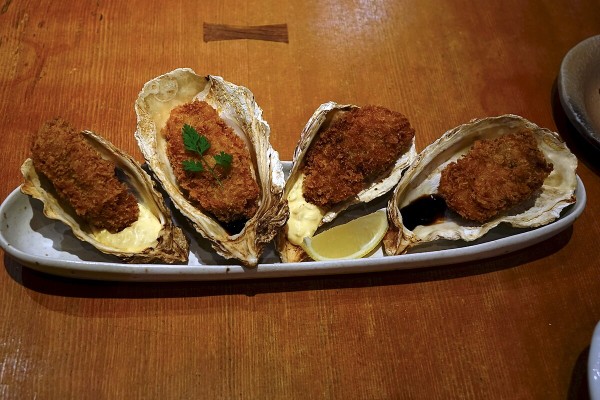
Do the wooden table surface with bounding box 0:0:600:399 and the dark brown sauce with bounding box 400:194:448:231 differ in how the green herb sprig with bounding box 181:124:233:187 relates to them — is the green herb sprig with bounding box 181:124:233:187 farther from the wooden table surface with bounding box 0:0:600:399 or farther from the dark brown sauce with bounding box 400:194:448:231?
the dark brown sauce with bounding box 400:194:448:231

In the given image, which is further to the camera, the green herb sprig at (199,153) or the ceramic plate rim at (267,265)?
the green herb sprig at (199,153)

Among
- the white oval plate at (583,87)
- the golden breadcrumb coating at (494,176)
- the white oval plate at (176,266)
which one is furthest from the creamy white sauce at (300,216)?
the white oval plate at (583,87)

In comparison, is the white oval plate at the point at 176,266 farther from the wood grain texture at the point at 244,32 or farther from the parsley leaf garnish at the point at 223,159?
the wood grain texture at the point at 244,32

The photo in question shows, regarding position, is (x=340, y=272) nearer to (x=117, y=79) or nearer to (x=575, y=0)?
(x=117, y=79)

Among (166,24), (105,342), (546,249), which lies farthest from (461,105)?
(105,342)

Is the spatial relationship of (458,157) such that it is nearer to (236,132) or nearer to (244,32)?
(236,132)

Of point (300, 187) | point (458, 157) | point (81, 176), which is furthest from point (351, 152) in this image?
point (81, 176)
